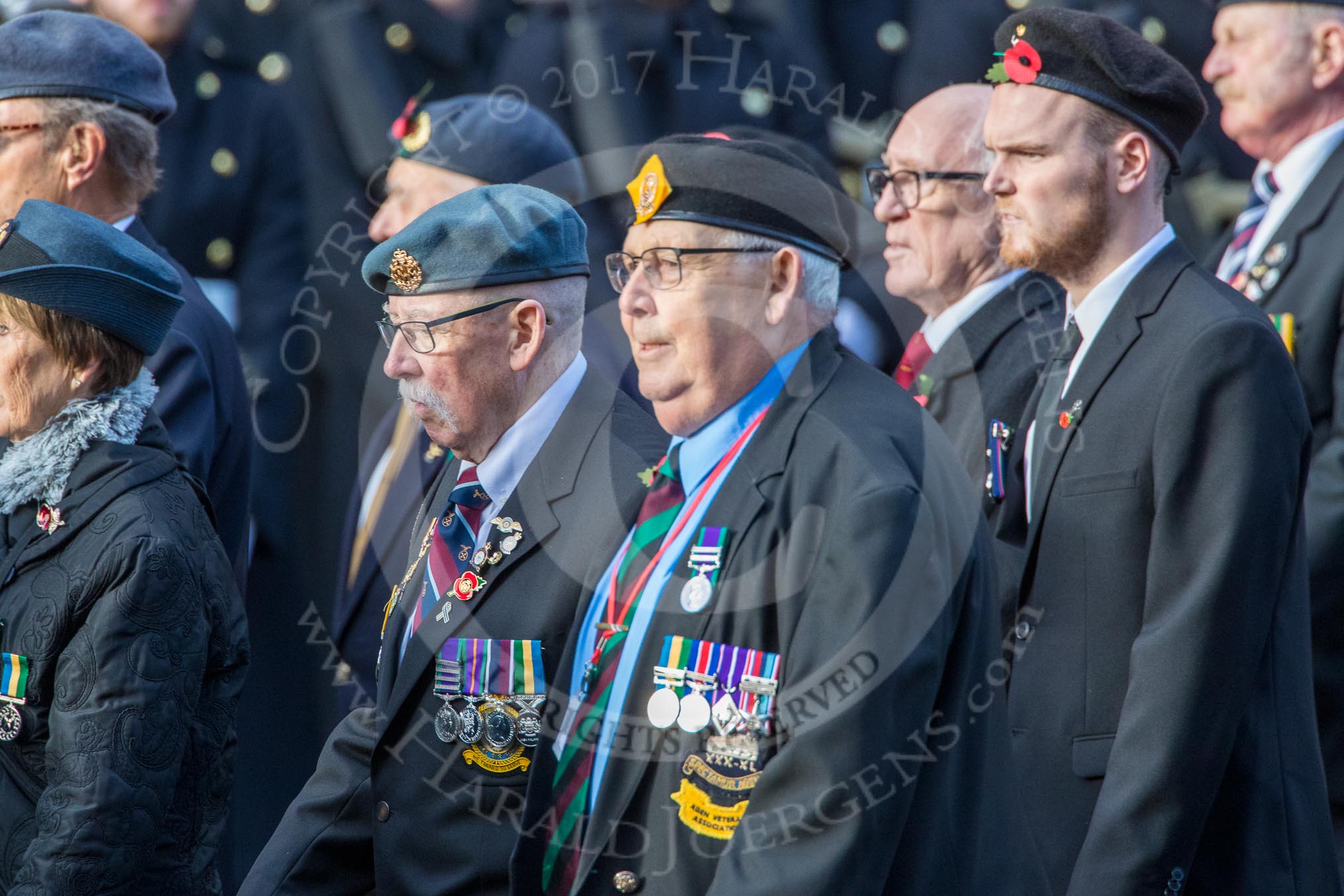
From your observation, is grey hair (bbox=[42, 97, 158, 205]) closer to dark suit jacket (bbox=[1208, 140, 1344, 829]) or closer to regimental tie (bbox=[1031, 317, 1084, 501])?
regimental tie (bbox=[1031, 317, 1084, 501])

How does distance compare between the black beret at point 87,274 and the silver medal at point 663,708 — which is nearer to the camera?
the silver medal at point 663,708

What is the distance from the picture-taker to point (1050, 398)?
3.33m

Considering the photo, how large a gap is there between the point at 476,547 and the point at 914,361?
140 cm

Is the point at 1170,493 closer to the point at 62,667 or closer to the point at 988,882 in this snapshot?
the point at 988,882

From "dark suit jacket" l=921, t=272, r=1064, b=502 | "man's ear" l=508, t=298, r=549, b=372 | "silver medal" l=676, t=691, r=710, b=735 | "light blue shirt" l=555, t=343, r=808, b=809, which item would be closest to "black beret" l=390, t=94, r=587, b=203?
"dark suit jacket" l=921, t=272, r=1064, b=502

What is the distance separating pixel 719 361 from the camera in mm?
2736

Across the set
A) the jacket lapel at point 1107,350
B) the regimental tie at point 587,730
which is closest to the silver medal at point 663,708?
the regimental tie at point 587,730

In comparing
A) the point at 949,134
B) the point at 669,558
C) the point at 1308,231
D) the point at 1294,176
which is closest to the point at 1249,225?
the point at 1294,176

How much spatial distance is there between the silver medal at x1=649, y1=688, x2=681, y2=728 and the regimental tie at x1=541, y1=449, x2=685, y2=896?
0.35ft

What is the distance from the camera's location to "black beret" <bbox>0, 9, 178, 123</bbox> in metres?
3.90

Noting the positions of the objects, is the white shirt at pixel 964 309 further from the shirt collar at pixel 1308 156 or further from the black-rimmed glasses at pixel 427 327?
the black-rimmed glasses at pixel 427 327

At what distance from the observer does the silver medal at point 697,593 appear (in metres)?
2.51

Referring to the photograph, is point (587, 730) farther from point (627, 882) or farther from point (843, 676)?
point (843, 676)

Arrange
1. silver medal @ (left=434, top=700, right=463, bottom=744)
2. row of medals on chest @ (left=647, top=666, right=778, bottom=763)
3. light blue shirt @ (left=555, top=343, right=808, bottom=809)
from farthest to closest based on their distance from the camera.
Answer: silver medal @ (left=434, top=700, right=463, bottom=744), light blue shirt @ (left=555, top=343, right=808, bottom=809), row of medals on chest @ (left=647, top=666, right=778, bottom=763)
